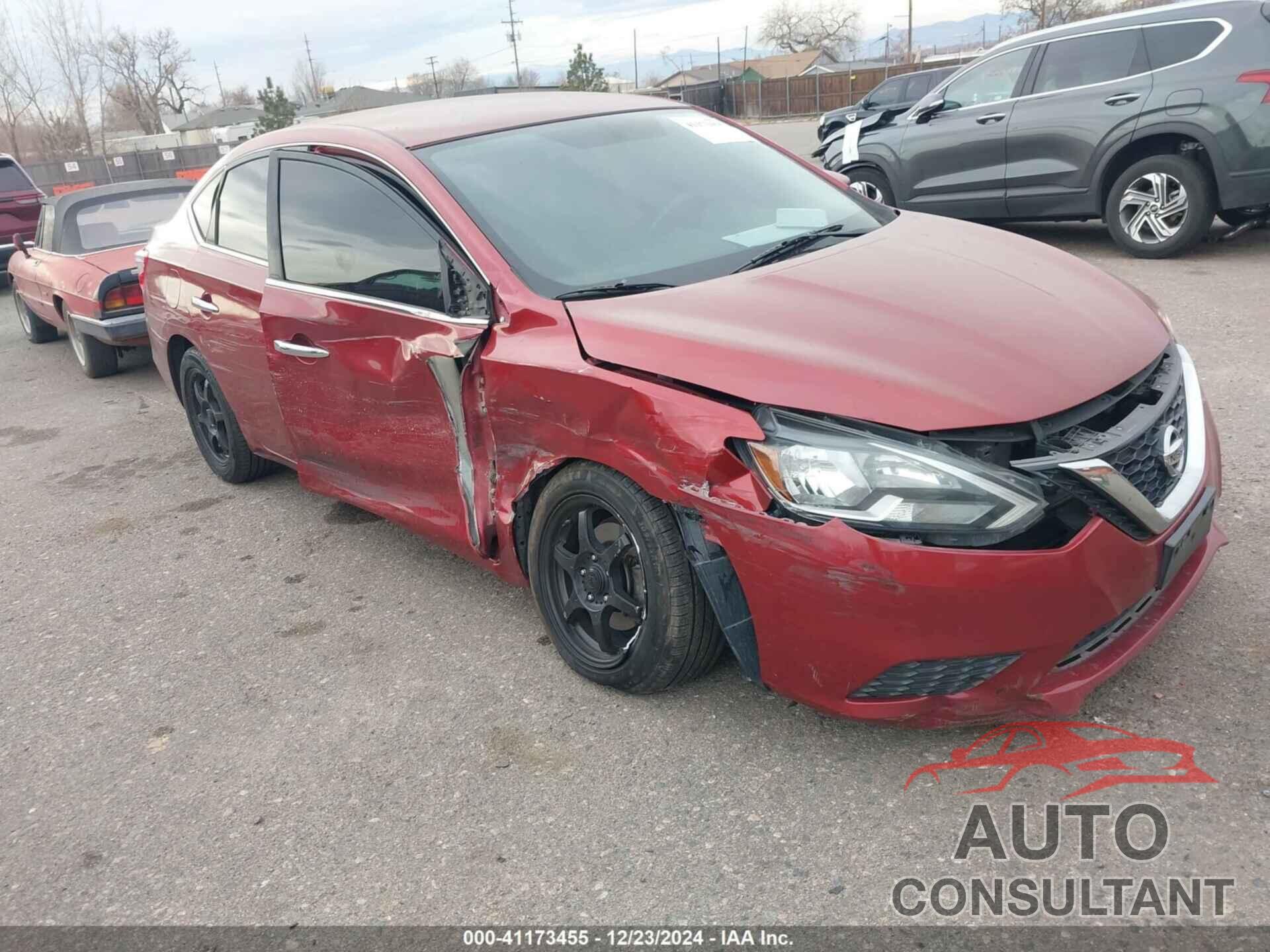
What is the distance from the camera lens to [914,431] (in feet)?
7.41

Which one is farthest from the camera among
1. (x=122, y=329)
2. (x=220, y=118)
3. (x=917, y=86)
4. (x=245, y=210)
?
(x=220, y=118)

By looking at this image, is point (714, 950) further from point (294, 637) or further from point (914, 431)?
point (294, 637)

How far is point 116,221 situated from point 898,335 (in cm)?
780

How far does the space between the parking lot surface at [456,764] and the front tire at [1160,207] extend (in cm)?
357

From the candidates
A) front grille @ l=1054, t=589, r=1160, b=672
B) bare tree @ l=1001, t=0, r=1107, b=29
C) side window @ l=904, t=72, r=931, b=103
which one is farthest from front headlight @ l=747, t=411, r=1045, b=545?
bare tree @ l=1001, t=0, r=1107, b=29

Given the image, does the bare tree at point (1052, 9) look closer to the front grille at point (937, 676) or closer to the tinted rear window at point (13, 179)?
the tinted rear window at point (13, 179)

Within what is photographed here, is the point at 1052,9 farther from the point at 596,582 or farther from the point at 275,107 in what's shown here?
the point at 596,582

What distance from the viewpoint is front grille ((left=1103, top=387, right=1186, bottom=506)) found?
7.68 ft

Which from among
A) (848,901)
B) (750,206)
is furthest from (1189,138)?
(848,901)

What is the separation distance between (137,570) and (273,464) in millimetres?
1104

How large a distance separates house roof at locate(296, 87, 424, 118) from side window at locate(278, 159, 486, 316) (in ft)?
210

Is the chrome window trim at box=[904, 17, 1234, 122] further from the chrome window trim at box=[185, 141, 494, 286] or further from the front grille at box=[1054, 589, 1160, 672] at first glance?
the front grille at box=[1054, 589, 1160, 672]

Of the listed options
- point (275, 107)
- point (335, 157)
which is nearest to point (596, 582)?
point (335, 157)

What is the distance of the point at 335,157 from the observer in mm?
3699
